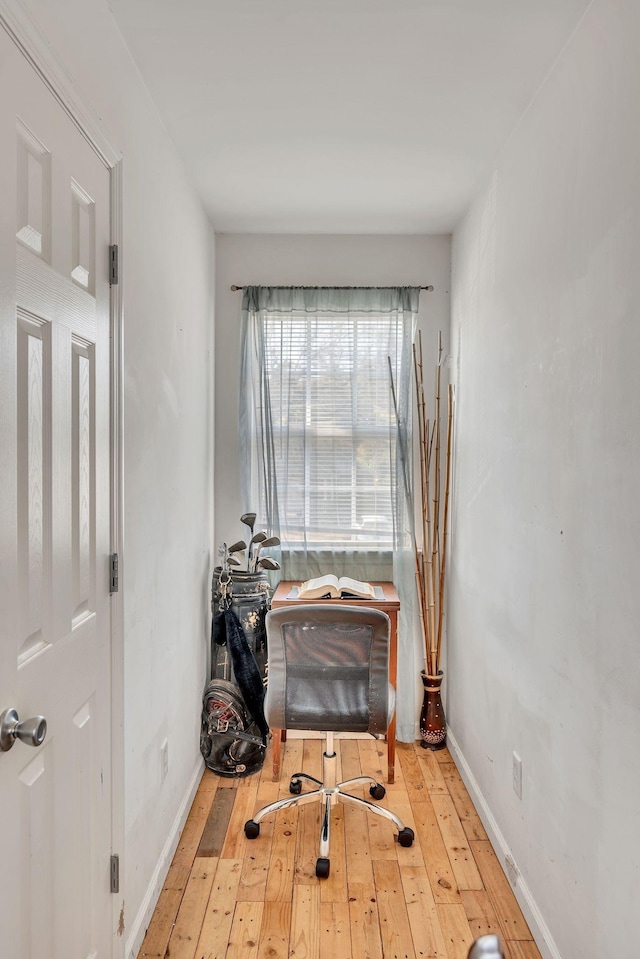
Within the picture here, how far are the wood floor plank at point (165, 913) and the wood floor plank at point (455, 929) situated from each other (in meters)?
0.84

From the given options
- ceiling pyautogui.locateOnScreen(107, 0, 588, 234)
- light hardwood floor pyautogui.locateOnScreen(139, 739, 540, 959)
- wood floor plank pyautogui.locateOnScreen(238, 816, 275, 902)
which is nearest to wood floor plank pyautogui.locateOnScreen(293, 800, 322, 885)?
light hardwood floor pyautogui.locateOnScreen(139, 739, 540, 959)

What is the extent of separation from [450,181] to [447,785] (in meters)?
2.66

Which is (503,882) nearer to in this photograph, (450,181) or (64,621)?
(64,621)

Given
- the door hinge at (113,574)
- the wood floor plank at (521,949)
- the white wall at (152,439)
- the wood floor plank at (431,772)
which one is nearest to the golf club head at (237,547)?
the white wall at (152,439)

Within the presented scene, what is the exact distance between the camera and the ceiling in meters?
1.68

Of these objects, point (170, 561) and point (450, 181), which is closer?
point (170, 561)

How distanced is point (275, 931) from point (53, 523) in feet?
4.92

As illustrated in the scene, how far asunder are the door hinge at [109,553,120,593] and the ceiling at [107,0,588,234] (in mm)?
1425

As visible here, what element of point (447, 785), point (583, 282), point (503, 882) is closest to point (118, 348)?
point (583, 282)

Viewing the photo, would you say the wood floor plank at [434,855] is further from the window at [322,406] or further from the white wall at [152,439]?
the window at [322,406]

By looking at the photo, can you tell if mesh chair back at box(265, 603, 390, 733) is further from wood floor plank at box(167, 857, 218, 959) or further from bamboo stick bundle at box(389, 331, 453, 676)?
bamboo stick bundle at box(389, 331, 453, 676)

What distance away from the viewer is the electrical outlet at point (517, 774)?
6.96ft

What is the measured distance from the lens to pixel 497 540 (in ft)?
8.04

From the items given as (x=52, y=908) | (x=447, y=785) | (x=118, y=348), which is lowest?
(x=447, y=785)
